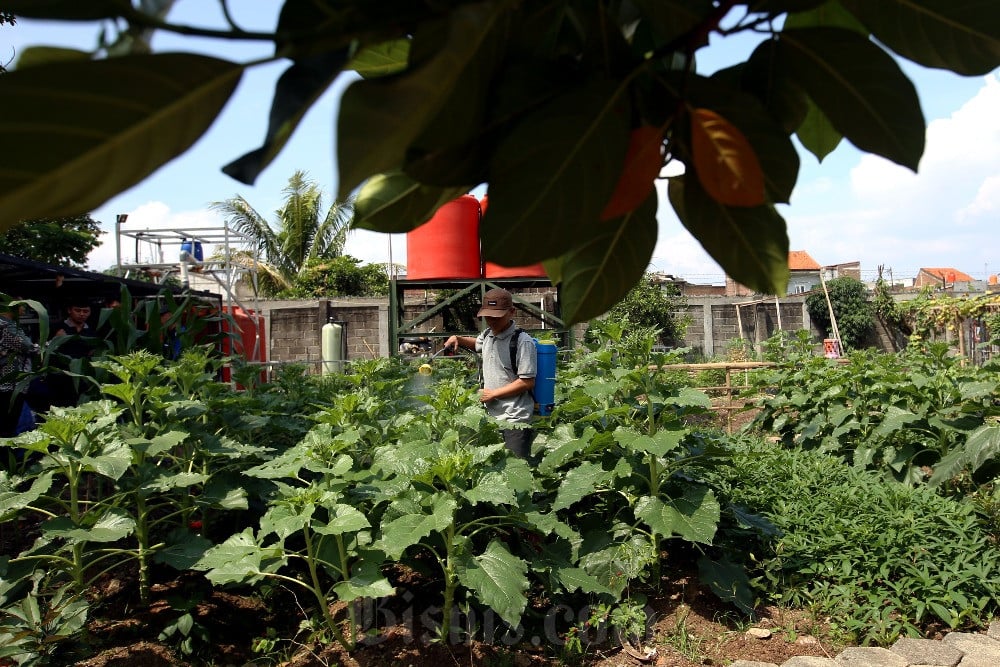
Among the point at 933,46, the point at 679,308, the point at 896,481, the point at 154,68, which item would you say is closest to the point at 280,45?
the point at 154,68

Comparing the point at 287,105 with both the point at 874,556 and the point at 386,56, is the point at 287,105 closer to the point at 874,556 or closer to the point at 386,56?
the point at 386,56

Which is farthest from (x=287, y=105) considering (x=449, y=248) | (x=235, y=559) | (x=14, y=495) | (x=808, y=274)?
(x=808, y=274)

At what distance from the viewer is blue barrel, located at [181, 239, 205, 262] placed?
30.2 ft

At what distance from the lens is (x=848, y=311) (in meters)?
17.7

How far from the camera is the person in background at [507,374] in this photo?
3936 mm

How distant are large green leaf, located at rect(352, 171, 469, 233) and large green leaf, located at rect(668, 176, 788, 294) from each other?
130 mm

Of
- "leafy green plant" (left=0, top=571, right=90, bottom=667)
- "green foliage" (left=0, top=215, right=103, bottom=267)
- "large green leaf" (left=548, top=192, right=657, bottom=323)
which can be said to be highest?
"green foliage" (left=0, top=215, right=103, bottom=267)

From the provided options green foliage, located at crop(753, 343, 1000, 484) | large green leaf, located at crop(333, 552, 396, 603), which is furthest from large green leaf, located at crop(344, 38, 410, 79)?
green foliage, located at crop(753, 343, 1000, 484)

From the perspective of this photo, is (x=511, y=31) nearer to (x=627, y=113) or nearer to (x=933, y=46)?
(x=627, y=113)

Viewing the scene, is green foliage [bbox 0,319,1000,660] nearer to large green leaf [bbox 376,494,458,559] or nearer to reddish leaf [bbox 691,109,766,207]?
large green leaf [bbox 376,494,458,559]

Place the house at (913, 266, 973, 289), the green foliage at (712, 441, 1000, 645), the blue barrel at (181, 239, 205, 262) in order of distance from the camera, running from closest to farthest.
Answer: the green foliage at (712, 441, 1000, 645) < the blue barrel at (181, 239, 205, 262) < the house at (913, 266, 973, 289)

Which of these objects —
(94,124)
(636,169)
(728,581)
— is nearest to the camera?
(94,124)

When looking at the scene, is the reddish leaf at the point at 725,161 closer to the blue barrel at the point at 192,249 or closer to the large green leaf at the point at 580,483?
the large green leaf at the point at 580,483

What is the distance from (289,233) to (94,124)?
1924 centimetres
